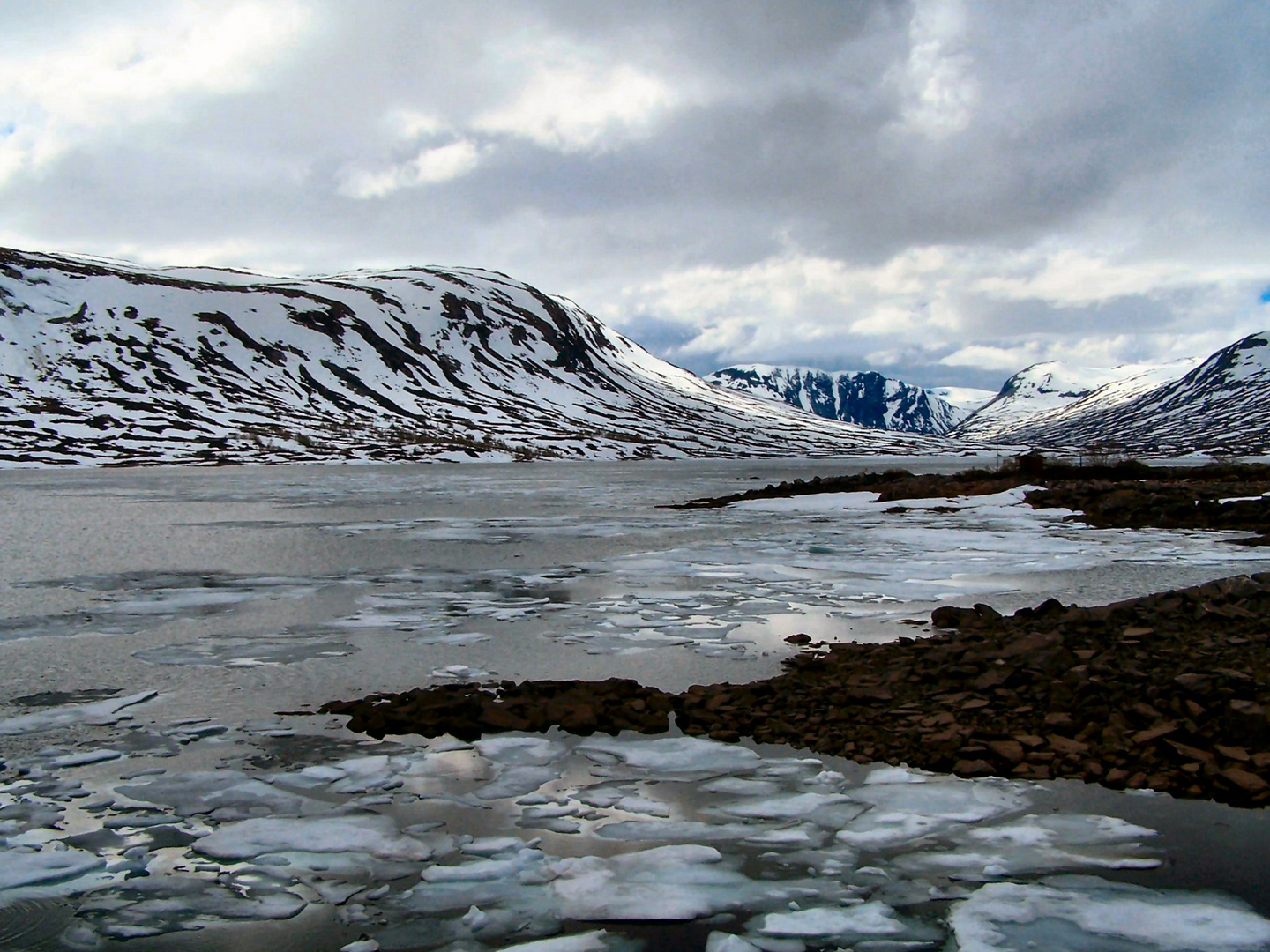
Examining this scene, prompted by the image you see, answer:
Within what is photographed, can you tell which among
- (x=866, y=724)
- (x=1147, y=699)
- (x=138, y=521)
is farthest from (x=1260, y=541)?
(x=138, y=521)

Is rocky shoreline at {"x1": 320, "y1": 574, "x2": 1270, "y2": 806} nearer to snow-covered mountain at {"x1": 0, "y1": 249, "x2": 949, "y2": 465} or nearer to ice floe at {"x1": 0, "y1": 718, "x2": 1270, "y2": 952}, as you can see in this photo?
ice floe at {"x1": 0, "y1": 718, "x2": 1270, "y2": 952}

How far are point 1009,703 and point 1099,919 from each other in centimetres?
393

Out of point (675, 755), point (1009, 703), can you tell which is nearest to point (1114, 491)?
point (1009, 703)

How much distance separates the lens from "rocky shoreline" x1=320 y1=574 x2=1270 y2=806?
7.44m

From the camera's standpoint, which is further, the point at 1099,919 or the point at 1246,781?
the point at 1246,781

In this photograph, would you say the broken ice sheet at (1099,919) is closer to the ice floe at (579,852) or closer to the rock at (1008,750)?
the ice floe at (579,852)

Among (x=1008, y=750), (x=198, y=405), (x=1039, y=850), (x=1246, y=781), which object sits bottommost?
(x=1039, y=850)

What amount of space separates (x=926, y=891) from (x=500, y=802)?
328cm

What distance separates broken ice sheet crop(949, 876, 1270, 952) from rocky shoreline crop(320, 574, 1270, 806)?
1.91 metres

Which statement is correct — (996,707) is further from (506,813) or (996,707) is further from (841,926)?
(506,813)

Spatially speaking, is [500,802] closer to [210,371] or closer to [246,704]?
[246,704]

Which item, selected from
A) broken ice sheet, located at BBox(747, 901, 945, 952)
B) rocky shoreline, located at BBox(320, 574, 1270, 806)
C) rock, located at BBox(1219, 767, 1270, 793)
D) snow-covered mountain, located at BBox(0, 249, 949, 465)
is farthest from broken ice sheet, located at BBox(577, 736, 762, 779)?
snow-covered mountain, located at BBox(0, 249, 949, 465)

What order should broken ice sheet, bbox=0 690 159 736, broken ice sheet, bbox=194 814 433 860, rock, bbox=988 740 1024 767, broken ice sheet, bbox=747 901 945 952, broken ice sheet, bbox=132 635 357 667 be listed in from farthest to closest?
1. broken ice sheet, bbox=132 635 357 667
2. broken ice sheet, bbox=0 690 159 736
3. rock, bbox=988 740 1024 767
4. broken ice sheet, bbox=194 814 433 860
5. broken ice sheet, bbox=747 901 945 952

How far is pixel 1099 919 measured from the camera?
5035 millimetres
